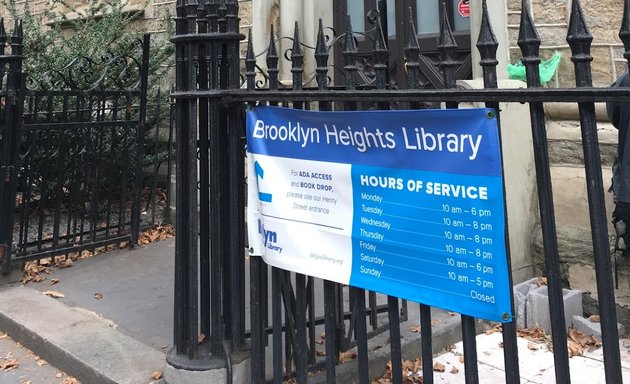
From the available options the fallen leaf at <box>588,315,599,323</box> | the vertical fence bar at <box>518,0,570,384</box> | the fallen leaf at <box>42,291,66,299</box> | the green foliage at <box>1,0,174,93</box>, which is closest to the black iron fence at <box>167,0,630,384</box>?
the vertical fence bar at <box>518,0,570,384</box>

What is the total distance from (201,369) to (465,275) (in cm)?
150

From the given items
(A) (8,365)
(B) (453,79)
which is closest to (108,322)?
(A) (8,365)

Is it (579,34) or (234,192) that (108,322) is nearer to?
(234,192)

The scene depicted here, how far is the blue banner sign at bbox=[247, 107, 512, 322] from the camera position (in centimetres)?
190

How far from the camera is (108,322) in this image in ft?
13.2

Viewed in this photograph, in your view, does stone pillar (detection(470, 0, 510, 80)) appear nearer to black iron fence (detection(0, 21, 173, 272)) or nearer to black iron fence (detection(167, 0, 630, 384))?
black iron fence (detection(167, 0, 630, 384))

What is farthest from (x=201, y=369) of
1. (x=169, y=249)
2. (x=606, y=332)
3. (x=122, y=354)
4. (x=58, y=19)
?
(x=58, y=19)

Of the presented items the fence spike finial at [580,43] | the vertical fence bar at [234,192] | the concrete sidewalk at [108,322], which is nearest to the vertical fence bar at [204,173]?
the vertical fence bar at [234,192]

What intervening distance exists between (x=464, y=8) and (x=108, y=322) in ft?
12.8

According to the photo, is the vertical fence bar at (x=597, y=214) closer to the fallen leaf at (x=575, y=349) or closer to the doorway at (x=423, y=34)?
the fallen leaf at (x=575, y=349)

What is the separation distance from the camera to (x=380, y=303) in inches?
163

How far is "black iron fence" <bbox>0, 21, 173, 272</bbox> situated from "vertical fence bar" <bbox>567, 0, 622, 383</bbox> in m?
4.35

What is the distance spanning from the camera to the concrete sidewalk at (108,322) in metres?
3.36

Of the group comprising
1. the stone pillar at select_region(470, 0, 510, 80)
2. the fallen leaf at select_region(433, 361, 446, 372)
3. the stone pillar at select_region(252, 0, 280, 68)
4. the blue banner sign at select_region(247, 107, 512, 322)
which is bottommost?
the fallen leaf at select_region(433, 361, 446, 372)
